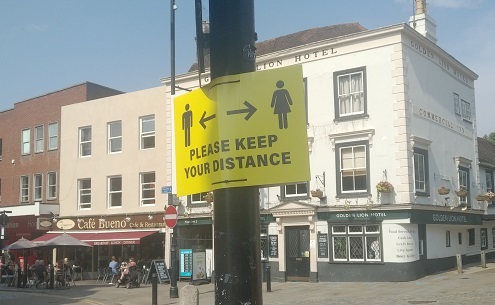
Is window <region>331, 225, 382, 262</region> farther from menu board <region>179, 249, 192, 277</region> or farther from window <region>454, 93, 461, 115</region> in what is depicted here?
window <region>454, 93, 461, 115</region>

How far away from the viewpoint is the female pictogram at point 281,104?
3.48 m

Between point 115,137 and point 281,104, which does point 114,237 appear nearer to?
point 115,137

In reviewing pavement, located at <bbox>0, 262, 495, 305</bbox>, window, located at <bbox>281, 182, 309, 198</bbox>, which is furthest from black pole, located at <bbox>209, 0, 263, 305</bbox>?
window, located at <bbox>281, 182, 309, 198</bbox>

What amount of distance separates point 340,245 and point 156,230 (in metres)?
10.1

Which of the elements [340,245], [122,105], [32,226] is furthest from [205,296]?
[32,226]

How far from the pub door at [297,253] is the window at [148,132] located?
946cm

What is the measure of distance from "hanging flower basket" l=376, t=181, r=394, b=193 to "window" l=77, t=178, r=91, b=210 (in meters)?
17.4

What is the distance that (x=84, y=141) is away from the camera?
34.6m

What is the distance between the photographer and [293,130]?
3455mm

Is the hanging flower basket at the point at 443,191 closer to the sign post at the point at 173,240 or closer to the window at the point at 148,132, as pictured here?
the sign post at the point at 173,240

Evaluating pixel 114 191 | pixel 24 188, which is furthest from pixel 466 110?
pixel 24 188

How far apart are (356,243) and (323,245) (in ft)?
4.46

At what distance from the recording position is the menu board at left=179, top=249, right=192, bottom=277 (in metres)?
28.0

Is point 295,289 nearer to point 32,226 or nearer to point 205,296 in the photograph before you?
point 205,296
